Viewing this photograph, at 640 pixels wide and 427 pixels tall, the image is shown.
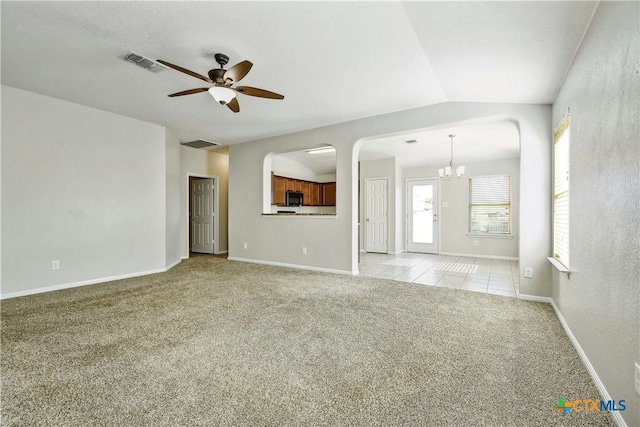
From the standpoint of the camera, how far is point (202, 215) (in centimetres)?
762

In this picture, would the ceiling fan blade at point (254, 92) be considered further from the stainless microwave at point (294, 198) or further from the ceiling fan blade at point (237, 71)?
the stainless microwave at point (294, 198)

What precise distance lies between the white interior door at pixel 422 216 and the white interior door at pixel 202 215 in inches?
213

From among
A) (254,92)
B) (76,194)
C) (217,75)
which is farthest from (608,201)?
(76,194)

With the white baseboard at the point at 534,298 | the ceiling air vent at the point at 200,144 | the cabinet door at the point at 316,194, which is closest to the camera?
the white baseboard at the point at 534,298

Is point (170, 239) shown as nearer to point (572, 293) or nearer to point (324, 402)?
point (324, 402)

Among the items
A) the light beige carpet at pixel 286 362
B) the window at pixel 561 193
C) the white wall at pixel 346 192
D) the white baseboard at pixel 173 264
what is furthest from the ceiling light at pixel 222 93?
the white baseboard at pixel 173 264

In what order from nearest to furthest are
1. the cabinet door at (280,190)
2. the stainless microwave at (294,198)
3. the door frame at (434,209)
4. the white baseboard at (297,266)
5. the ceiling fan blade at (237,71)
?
the ceiling fan blade at (237,71), the white baseboard at (297,266), the cabinet door at (280,190), the door frame at (434,209), the stainless microwave at (294,198)

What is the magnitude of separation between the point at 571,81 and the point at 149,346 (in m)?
4.17

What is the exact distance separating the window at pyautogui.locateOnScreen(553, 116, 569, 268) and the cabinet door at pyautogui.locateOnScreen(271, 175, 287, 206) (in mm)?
5606

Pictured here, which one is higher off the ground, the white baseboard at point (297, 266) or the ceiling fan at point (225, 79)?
the ceiling fan at point (225, 79)

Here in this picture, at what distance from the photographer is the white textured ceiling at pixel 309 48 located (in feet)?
6.89

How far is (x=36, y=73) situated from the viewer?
10.4 ft

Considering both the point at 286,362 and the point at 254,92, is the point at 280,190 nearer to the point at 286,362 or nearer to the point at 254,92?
the point at 254,92

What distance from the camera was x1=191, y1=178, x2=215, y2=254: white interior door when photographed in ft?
24.6
